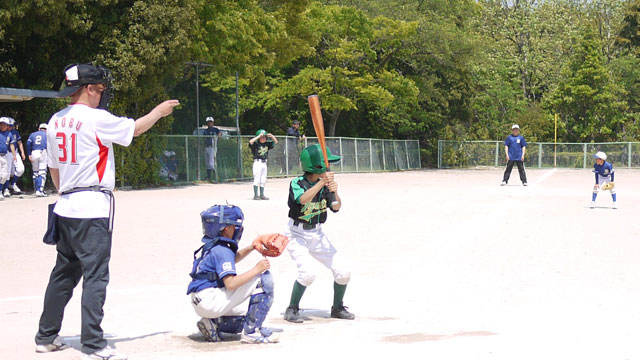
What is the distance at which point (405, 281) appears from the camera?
9219 millimetres

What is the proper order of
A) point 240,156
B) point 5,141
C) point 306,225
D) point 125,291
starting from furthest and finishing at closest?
point 240,156 < point 5,141 < point 125,291 < point 306,225

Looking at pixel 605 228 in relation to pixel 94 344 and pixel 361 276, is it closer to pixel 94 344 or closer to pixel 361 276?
pixel 361 276

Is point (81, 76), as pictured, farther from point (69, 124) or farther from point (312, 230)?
point (312, 230)

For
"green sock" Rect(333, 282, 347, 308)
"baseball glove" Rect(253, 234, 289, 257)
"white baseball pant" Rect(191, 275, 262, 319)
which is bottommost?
"green sock" Rect(333, 282, 347, 308)

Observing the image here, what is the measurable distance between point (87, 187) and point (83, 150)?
0.25 metres

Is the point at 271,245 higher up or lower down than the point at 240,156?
lower down

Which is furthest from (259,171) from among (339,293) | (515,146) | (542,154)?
(542,154)

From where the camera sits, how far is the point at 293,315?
7.02m

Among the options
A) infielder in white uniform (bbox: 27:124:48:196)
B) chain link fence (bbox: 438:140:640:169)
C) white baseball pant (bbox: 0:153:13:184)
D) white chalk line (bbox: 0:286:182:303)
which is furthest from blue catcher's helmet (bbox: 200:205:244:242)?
chain link fence (bbox: 438:140:640:169)

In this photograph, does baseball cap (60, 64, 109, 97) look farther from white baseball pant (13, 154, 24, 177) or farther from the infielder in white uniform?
white baseball pant (13, 154, 24, 177)

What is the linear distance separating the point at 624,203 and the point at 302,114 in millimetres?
28622

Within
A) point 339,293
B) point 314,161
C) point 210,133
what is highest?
point 210,133

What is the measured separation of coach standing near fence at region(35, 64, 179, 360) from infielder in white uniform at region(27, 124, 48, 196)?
1677 cm

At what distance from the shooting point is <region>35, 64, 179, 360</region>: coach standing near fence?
5.48m
